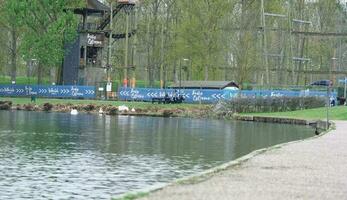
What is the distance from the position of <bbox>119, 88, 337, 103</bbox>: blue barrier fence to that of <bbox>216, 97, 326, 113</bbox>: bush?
136 cm

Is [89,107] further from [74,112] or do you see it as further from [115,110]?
[115,110]

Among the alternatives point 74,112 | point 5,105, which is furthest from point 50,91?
point 74,112

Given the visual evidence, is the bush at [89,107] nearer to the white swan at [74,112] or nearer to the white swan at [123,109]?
the white swan at [74,112]

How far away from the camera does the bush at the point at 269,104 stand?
74562 mm

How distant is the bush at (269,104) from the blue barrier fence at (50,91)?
24.8 m

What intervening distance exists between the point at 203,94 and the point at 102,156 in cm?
5721

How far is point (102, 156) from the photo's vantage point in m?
29.4

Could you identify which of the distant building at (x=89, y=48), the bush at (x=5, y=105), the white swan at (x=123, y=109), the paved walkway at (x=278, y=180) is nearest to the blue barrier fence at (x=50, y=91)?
the distant building at (x=89, y=48)

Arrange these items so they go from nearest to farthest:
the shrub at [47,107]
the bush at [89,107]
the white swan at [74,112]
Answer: the white swan at [74,112]
the bush at [89,107]
the shrub at [47,107]

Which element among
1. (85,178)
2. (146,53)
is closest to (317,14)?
(146,53)

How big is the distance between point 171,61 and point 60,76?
663 inches

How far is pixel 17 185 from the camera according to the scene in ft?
66.6

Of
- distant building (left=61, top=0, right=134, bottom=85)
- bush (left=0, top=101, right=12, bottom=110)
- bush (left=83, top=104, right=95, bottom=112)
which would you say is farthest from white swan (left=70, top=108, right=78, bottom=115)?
distant building (left=61, top=0, right=134, bottom=85)

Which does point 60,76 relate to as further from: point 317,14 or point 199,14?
point 317,14
